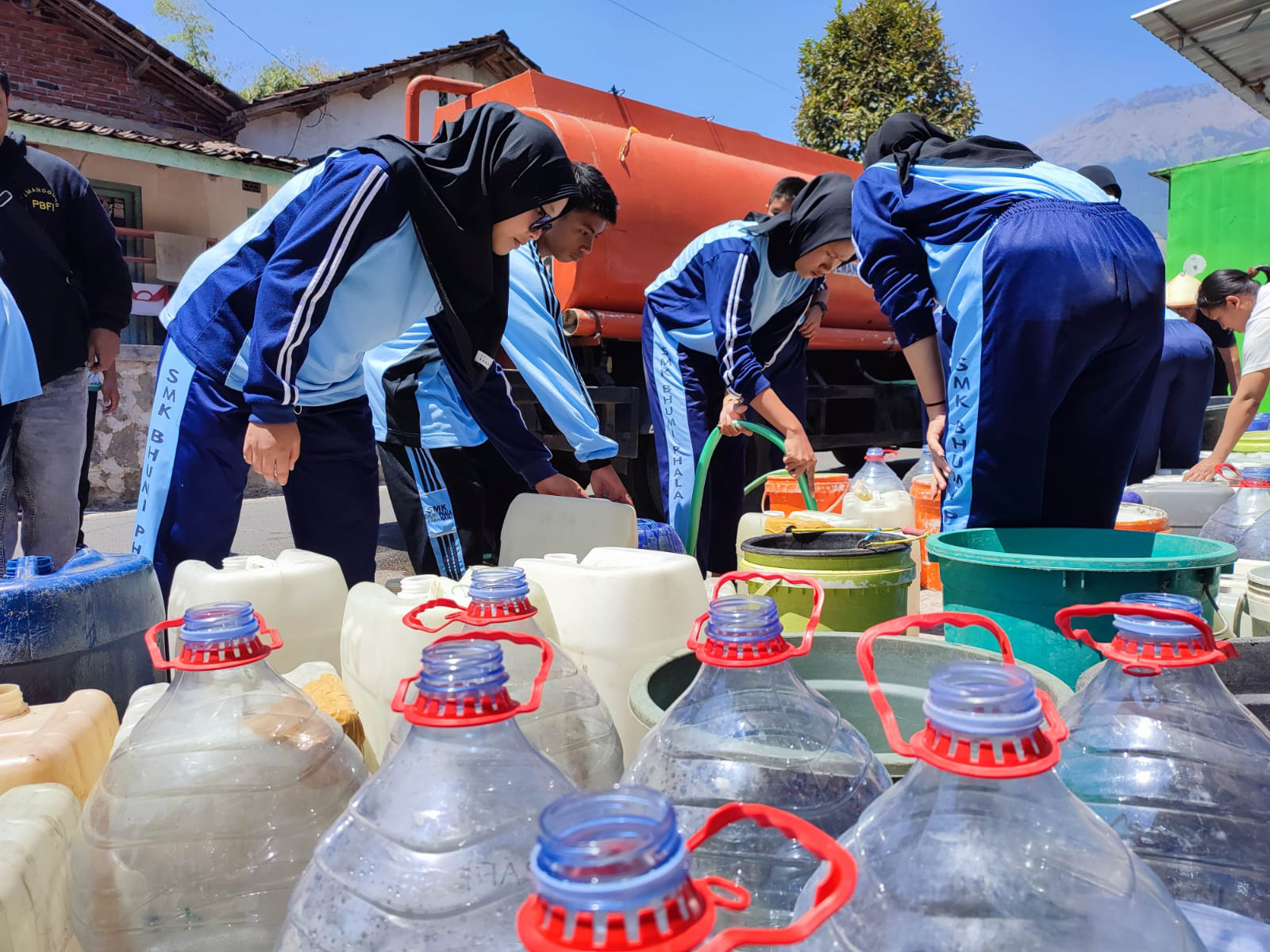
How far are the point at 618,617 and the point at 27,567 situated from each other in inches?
35.3

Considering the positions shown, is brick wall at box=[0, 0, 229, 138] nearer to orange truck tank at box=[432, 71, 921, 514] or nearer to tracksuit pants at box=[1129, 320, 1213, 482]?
orange truck tank at box=[432, 71, 921, 514]

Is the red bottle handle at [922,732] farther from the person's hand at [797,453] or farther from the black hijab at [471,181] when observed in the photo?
the person's hand at [797,453]

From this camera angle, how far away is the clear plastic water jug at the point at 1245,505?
2490 mm

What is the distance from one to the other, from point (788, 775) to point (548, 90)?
4990 millimetres

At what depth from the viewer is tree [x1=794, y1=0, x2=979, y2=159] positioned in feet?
53.5

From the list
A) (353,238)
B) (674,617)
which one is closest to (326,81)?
(353,238)

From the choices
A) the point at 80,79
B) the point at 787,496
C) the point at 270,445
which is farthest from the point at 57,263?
the point at 80,79

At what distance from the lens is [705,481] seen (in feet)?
12.0

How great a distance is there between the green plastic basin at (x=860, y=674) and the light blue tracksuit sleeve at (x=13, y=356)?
2451 mm

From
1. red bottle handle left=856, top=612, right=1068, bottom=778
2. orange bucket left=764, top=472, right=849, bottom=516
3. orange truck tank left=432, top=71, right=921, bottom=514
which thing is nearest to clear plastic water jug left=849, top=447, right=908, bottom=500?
orange bucket left=764, top=472, right=849, bottom=516

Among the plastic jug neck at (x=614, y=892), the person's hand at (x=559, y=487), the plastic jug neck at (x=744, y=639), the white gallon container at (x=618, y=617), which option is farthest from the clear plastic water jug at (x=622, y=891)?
the person's hand at (x=559, y=487)

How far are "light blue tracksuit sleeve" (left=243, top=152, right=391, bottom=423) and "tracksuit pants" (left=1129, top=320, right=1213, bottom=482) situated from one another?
15.1ft

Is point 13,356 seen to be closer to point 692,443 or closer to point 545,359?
point 545,359

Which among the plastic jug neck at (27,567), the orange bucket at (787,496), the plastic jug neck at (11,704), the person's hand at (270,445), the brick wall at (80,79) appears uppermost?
the brick wall at (80,79)
